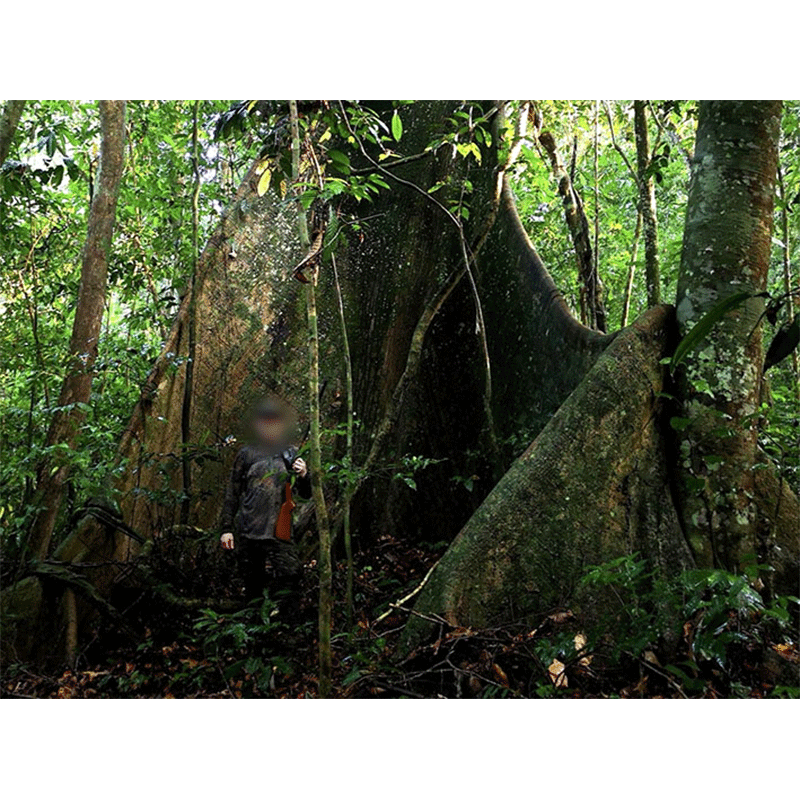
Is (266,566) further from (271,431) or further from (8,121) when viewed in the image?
(8,121)

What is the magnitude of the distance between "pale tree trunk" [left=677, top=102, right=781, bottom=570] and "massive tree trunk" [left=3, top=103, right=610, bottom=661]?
603 millimetres

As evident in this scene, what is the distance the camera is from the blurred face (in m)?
3.19

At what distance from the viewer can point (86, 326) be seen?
3.33 m

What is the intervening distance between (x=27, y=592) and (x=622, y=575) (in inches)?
94.7

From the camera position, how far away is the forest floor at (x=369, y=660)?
2.20m

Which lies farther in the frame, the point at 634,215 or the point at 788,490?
the point at 634,215

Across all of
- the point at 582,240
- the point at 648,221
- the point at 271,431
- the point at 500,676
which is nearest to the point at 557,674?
the point at 500,676

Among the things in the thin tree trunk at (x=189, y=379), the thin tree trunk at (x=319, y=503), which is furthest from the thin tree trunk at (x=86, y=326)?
the thin tree trunk at (x=319, y=503)

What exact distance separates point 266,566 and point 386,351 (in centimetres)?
151

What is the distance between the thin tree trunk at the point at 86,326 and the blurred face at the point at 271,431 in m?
0.80

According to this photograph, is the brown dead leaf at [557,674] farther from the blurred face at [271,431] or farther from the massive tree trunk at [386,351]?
the blurred face at [271,431]

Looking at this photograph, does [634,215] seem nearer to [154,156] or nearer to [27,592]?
[154,156]
